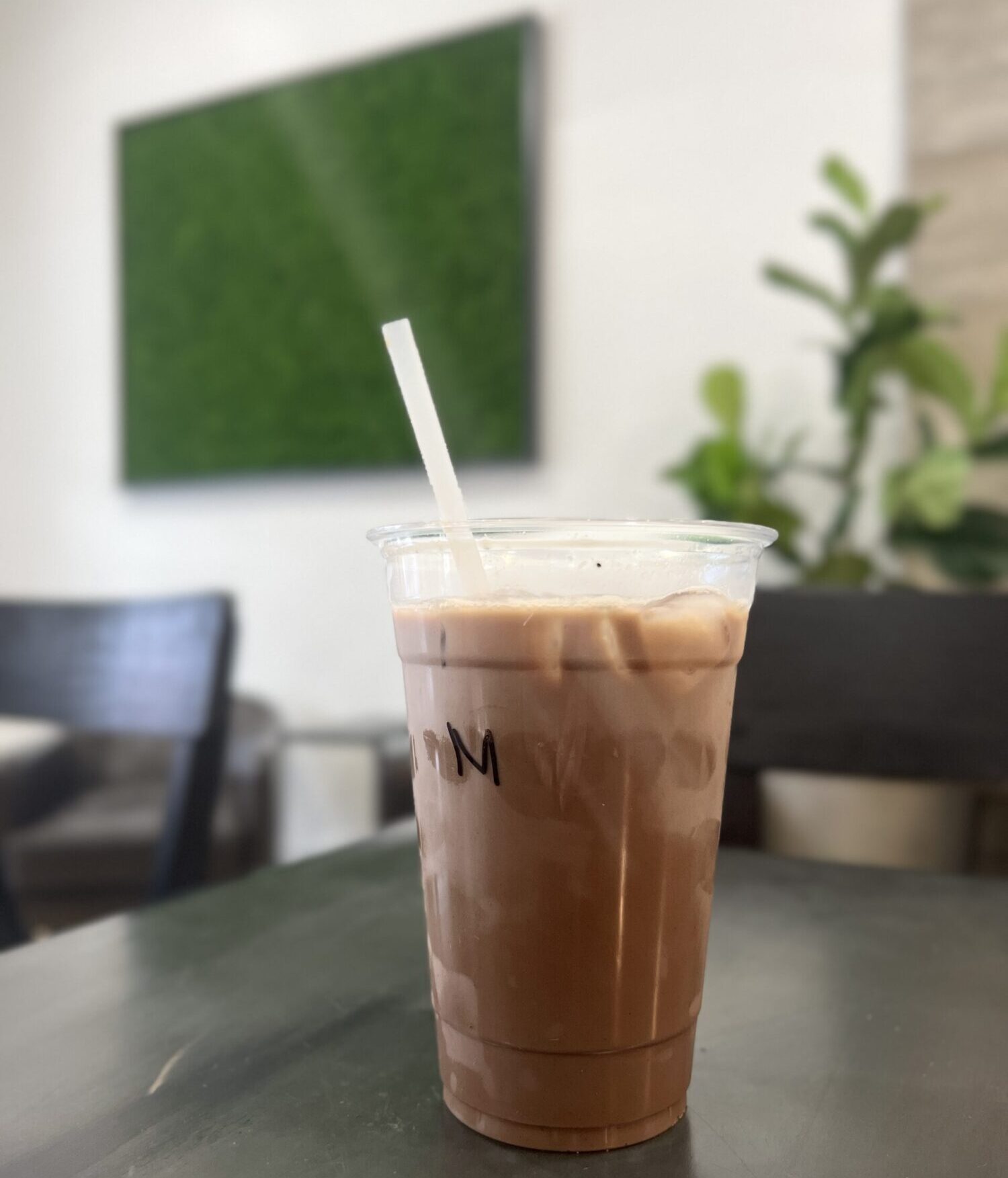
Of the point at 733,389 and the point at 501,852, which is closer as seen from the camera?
the point at 501,852

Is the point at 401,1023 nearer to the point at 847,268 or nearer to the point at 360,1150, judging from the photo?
the point at 360,1150

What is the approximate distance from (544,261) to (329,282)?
591 mm

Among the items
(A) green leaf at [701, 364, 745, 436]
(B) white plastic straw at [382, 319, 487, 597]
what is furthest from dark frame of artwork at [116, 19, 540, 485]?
(B) white plastic straw at [382, 319, 487, 597]

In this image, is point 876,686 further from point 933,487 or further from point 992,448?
point 992,448

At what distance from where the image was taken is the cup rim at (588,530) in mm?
396

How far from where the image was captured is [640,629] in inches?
15.9

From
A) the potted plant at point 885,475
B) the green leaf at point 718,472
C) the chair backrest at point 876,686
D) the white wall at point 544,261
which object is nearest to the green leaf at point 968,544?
the potted plant at point 885,475

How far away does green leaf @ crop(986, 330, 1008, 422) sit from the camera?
1.76 metres

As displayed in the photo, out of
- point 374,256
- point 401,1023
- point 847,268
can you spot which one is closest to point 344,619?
point 374,256

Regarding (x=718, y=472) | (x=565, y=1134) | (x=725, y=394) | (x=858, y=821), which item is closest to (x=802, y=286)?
(x=725, y=394)

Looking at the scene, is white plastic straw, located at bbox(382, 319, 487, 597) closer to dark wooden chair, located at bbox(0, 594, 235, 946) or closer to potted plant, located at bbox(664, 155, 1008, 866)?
dark wooden chair, located at bbox(0, 594, 235, 946)

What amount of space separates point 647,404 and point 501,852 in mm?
2022

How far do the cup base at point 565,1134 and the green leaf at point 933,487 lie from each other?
59.3 inches

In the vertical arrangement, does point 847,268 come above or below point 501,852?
above
